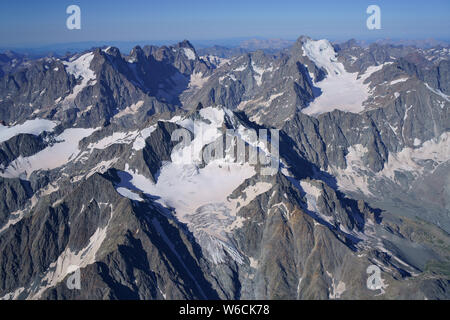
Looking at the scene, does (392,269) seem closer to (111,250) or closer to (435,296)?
(435,296)

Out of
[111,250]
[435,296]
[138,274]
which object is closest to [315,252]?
[435,296]

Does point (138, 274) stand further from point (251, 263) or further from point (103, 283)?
point (251, 263)
